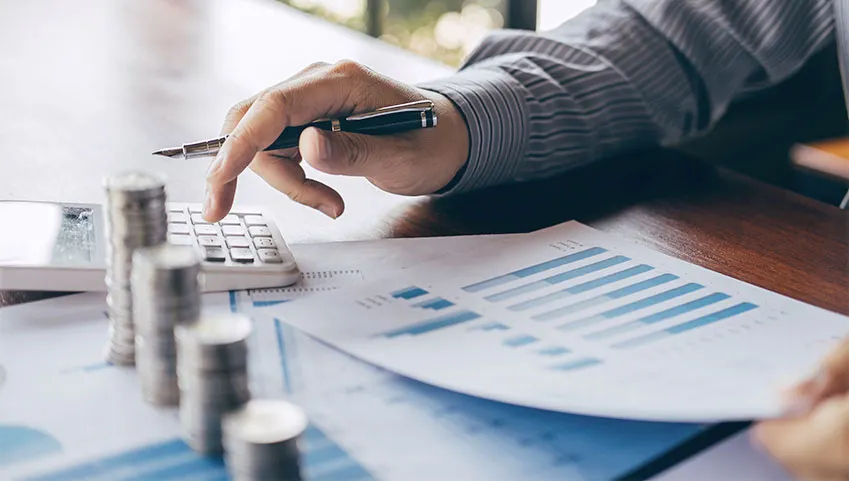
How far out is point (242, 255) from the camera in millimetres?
606

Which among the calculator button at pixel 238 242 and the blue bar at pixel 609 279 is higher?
the calculator button at pixel 238 242

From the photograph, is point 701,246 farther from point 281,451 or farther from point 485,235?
point 281,451

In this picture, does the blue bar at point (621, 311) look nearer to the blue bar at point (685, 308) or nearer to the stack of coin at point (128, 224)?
the blue bar at point (685, 308)

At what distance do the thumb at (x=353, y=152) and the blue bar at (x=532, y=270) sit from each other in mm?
139

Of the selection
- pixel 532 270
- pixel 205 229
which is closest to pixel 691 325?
pixel 532 270

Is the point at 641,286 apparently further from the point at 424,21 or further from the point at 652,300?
the point at 424,21

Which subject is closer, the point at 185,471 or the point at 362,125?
the point at 185,471

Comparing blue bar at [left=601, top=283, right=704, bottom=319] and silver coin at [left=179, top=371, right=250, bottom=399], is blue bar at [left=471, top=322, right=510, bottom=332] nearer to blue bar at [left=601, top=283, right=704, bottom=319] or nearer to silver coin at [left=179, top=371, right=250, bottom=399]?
blue bar at [left=601, top=283, right=704, bottom=319]

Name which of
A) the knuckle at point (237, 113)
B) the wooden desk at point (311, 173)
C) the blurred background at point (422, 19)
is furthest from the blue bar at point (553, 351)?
the blurred background at point (422, 19)

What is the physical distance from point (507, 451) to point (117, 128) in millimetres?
628

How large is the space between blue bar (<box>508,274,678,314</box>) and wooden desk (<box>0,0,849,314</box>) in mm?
73

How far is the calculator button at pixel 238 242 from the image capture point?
0.62 metres

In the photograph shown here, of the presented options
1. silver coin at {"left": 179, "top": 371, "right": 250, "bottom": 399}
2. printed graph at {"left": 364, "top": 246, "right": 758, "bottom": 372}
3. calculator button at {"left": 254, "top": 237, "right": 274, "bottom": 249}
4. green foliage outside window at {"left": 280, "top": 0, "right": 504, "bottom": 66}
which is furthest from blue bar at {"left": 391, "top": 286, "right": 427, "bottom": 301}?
green foliage outside window at {"left": 280, "top": 0, "right": 504, "bottom": 66}

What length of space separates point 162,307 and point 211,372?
6 cm
